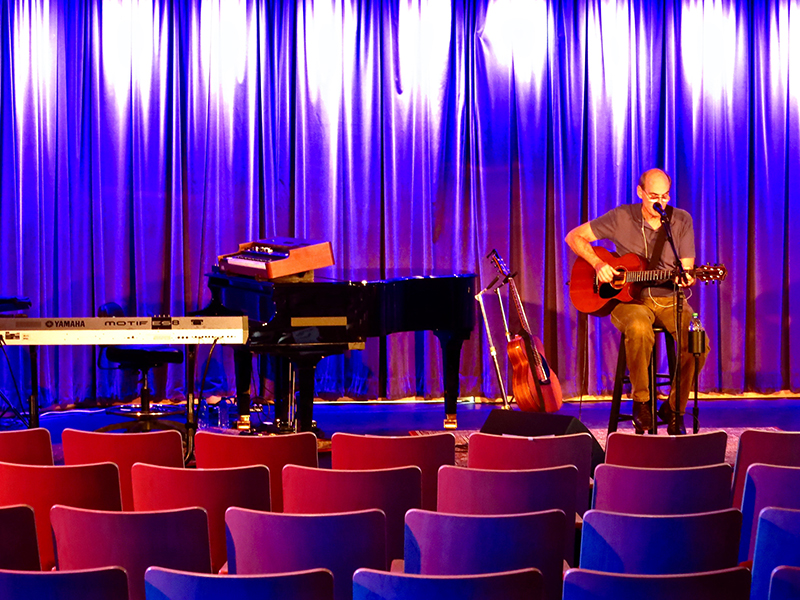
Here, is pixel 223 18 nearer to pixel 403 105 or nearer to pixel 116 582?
pixel 403 105

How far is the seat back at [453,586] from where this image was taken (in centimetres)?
181

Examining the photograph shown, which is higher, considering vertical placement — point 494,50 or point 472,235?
point 494,50

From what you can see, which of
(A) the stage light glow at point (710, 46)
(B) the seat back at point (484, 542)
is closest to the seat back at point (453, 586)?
(B) the seat back at point (484, 542)

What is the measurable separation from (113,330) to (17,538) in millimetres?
2483

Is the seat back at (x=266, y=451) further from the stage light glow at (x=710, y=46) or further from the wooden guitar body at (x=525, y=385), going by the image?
the stage light glow at (x=710, y=46)

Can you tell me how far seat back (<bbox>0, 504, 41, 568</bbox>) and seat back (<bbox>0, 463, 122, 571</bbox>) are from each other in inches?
18.1

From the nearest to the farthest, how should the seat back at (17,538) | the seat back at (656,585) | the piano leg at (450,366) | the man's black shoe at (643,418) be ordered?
the seat back at (656,585) → the seat back at (17,538) → the man's black shoe at (643,418) → the piano leg at (450,366)

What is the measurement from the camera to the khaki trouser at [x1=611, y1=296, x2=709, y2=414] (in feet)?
17.9

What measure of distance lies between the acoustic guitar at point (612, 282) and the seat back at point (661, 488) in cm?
255

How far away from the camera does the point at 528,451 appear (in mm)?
3396

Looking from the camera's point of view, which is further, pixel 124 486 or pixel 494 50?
pixel 494 50

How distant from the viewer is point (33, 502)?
292cm

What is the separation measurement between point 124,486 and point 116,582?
1.50 metres

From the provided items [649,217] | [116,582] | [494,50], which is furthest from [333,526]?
[494,50]
